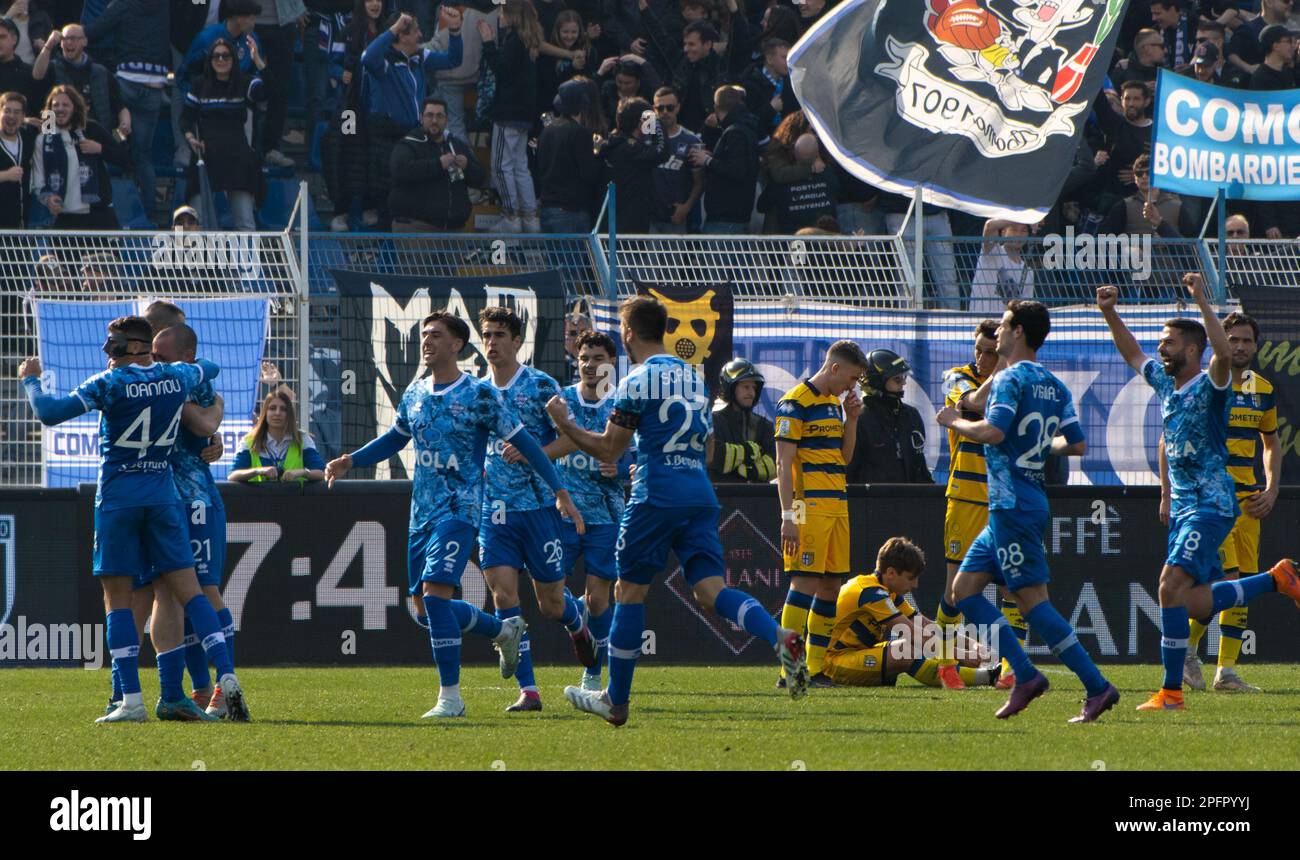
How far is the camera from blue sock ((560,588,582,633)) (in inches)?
437

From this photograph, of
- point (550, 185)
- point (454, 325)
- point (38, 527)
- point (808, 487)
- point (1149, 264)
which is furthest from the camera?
point (550, 185)

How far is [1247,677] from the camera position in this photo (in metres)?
13.1

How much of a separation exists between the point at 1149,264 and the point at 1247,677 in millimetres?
3901

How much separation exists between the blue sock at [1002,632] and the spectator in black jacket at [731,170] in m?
9.28

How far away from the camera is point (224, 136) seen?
18281 mm

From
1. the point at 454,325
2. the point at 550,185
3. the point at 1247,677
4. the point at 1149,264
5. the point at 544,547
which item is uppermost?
the point at 550,185

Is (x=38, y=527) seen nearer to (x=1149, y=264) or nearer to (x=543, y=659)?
(x=543, y=659)

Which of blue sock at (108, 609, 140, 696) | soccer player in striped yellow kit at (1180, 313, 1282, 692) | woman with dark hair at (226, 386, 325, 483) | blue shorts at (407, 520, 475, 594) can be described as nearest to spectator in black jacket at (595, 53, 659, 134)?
woman with dark hair at (226, 386, 325, 483)

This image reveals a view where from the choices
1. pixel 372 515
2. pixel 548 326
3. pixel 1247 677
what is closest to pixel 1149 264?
pixel 1247 677

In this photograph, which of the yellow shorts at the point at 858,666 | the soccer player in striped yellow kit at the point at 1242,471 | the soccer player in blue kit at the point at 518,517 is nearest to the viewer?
the soccer player in blue kit at the point at 518,517

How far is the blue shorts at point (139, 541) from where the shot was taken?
9.52m

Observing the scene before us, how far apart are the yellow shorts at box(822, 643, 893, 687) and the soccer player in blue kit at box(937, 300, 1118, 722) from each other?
2.83 meters

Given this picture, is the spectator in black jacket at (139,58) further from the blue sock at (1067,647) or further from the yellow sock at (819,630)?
the blue sock at (1067,647)

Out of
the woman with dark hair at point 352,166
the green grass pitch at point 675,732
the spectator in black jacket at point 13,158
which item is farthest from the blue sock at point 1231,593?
the spectator in black jacket at point 13,158
